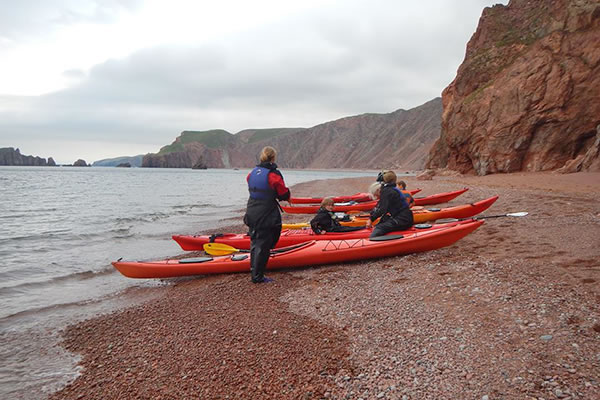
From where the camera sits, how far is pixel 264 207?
5.20 metres

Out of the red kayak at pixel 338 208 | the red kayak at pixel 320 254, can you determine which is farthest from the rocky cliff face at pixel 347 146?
the red kayak at pixel 320 254

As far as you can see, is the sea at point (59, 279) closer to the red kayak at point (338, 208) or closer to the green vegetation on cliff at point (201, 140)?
the red kayak at point (338, 208)

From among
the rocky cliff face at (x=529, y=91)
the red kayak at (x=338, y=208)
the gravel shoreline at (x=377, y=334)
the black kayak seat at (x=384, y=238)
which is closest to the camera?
the gravel shoreline at (x=377, y=334)

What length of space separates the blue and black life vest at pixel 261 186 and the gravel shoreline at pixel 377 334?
130 cm

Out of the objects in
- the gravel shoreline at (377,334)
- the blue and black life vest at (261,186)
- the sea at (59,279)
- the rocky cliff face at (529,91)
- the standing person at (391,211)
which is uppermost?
the rocky cliff face at (529,91)

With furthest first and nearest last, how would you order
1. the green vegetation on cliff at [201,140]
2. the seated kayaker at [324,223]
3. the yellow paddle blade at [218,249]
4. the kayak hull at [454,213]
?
the green vegetation on cliff at [201,140], the kayak hull at [454,213], the seated kayaker at [324,223], the yellow paddle blade at [218,249]

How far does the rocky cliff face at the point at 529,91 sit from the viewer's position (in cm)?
1838

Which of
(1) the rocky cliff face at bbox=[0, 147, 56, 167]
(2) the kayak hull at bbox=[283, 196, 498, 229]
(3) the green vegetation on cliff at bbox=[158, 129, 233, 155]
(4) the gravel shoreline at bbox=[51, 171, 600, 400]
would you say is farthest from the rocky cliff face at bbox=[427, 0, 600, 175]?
(3) the green vegetation on cliff at bbox=[158, 129, 233, 155]

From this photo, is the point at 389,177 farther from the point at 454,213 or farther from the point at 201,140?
the point at 201,140

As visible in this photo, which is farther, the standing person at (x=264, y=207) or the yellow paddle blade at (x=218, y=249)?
the yellow paddle blade at (x=218, y=249)

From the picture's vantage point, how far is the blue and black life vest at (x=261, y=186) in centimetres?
512

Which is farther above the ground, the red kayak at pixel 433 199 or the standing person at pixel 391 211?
the standing person at pixel 391 211

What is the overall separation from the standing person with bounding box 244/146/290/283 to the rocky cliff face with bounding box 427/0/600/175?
50.2 feet

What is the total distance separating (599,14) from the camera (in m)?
18.2
